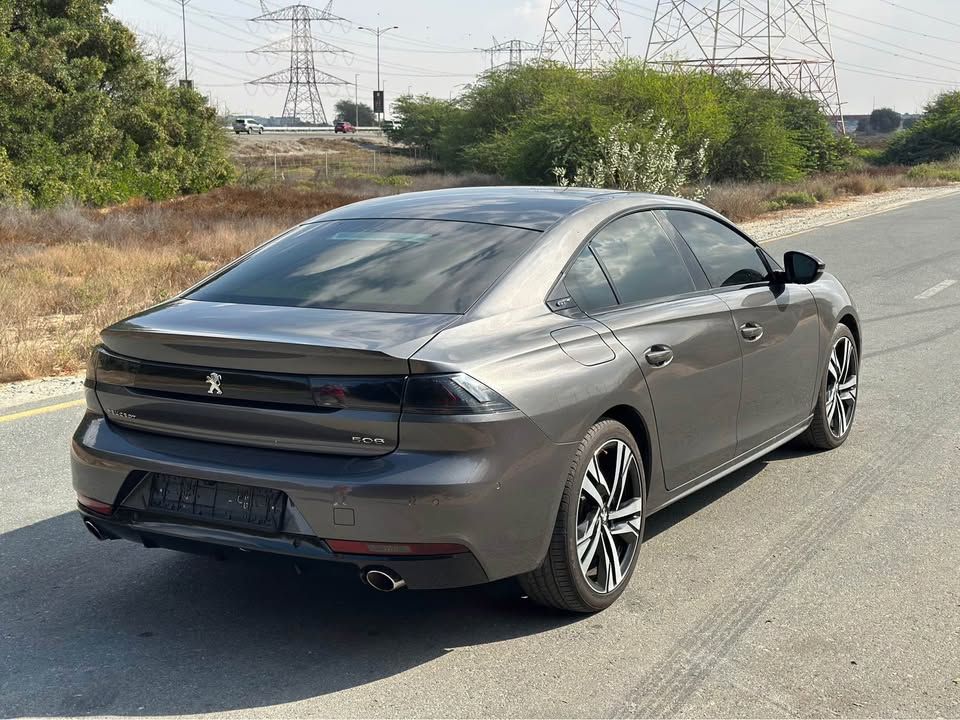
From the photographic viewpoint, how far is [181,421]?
13.3ft

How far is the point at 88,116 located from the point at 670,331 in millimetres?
32248

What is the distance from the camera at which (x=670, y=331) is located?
4.90 metres

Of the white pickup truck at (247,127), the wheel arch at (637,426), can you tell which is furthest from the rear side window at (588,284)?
the white pickup truck at (247,127)

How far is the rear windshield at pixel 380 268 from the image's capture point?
432 centimetres

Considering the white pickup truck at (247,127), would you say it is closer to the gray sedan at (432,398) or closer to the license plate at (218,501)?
the gray sedan at (432,398)

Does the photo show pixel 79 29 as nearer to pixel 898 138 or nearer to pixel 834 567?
pixel 834 567

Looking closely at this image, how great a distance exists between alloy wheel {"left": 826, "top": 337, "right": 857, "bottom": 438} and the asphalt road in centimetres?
56

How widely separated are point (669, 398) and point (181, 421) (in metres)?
1.92

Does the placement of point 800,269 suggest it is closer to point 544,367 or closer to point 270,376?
point 544,367

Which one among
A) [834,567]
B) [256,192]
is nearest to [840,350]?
[834,567]

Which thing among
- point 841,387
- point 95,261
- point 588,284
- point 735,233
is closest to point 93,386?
point 588,284

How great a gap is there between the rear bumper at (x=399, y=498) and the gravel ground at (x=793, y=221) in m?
4.94

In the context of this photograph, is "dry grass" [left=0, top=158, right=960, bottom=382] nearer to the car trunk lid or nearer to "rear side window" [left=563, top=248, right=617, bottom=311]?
the car trunk lid

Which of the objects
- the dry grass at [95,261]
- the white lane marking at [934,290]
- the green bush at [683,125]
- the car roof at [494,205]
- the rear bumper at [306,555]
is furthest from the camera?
the green bush at [683,125]
